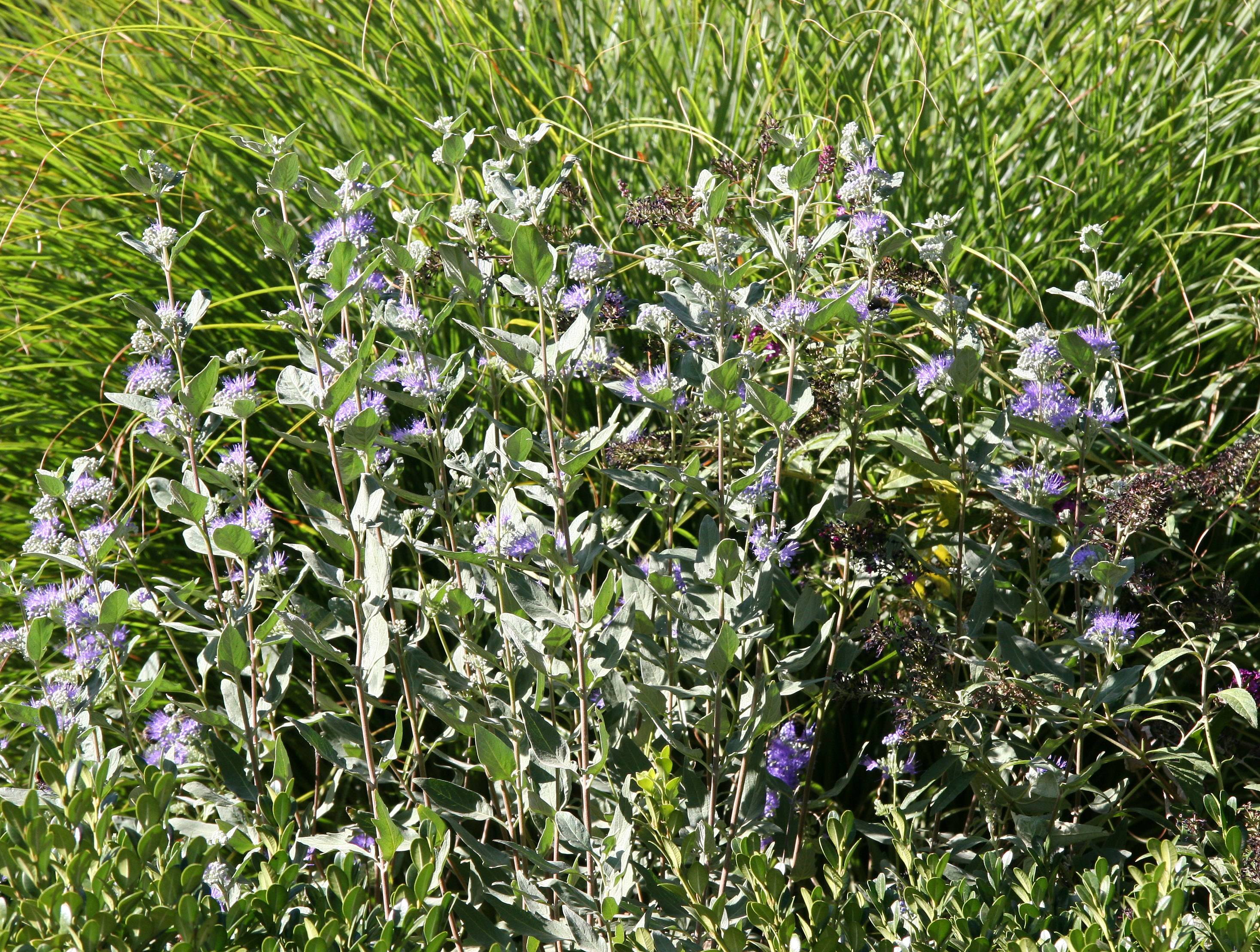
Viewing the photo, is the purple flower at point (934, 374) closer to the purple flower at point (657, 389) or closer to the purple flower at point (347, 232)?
the purple flower at point (657, 389)

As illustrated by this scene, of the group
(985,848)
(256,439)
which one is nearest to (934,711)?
(985,848)

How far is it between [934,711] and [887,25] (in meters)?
2.48

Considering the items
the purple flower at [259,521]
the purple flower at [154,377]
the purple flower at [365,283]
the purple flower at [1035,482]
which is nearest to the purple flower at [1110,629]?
the purple flower at [1035,482]

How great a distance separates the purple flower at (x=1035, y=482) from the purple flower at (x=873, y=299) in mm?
332

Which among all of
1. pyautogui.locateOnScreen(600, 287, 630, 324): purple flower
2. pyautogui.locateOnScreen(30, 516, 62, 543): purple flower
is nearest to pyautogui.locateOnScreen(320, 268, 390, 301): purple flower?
pyautogui.locateOnScreen(600, 287, 630, 324): purple flower

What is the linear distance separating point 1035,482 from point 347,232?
1.15 m

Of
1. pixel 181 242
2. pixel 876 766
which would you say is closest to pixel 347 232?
pixel 181 242

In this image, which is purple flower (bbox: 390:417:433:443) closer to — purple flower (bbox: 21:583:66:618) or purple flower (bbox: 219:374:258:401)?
purple flower (bbox: 219:374:258:401)

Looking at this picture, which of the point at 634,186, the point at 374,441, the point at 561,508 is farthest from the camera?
the point at 634,186

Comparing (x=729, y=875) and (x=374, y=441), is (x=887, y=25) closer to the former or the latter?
(x=374, y=441)

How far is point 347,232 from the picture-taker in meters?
1.59

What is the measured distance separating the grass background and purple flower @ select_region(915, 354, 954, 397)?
680 millimetres

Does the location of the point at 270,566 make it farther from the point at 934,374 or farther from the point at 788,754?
the point at 934,374

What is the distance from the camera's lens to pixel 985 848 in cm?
187
